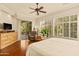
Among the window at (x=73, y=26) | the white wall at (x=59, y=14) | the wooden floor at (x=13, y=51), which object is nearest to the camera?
the wooden floor at (x=13, y=51)

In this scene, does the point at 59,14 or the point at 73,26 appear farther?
the point at 59,14

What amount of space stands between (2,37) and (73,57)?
4383 millimetres

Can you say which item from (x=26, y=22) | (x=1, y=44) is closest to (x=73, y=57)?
(x=1, y=44)

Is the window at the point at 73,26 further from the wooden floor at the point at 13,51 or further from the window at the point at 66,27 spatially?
the wooden floor at the point at 13,51

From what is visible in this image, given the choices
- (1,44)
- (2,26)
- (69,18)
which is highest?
(69,18)

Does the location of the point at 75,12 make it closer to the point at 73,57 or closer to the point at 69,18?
the point at 69,18

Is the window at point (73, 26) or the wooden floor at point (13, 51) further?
the window at point (73, 26)

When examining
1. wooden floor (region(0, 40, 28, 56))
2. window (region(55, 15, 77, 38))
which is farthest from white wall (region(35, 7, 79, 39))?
wooden floor (region(0, 40, 28, 56))

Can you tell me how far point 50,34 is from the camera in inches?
313

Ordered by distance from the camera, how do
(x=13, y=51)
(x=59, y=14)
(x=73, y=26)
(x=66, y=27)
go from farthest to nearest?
(x=59, y=14) → (x=66, y=27) → (x=73, y=26) → (x=13, y=51)

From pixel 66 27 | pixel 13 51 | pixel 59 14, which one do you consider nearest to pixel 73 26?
pixel 66 27

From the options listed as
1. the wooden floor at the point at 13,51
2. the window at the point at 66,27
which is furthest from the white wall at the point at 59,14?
the wooden floor at the point at 13,51

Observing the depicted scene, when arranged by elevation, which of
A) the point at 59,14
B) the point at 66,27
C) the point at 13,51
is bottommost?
the point at 13,51

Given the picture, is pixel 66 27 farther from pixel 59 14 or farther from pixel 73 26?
pixel 59 14
